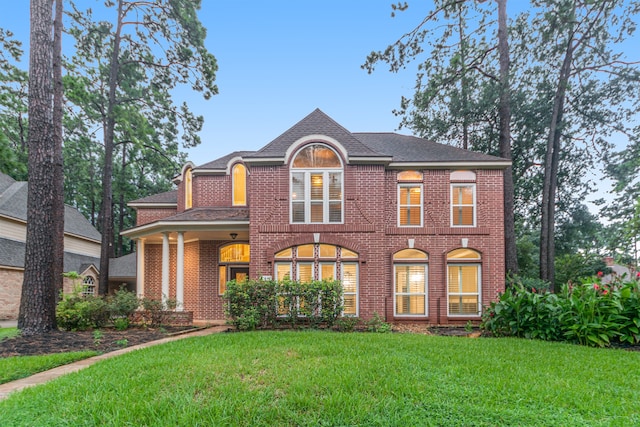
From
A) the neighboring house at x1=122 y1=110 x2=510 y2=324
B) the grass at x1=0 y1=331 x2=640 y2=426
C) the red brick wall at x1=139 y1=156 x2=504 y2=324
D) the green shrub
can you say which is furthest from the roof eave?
the green shrub

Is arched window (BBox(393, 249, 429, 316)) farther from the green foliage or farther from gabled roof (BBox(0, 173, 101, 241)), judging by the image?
gabled roof (BBox(0, 173, 101, 241))

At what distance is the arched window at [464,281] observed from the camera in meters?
10.5

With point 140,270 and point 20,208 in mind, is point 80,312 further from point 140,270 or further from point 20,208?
point 20,208

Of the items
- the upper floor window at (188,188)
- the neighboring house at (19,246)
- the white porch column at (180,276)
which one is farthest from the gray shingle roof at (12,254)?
the white porch column at (180,276)

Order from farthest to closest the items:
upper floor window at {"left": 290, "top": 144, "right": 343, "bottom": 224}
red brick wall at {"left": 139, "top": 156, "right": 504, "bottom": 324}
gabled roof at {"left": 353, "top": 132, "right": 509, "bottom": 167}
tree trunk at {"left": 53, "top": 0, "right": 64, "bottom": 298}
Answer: gabled roof at {"left": 353, "top": 132, "right": 509, "bottom": 167}, upper floor window at {"left": 290, "top": 144, "right": 343, "bottom": 224}, red brick wall at {"left": 139, "top": 156, "right": 504, "bottom": 324}, tree trunk at {"left": 53, "top": 0, "right": 64, "bottom": 298}

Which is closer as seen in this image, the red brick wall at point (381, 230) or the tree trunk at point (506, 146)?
the red brick wall at point (381, 230)

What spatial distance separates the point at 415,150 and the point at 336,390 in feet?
31.9

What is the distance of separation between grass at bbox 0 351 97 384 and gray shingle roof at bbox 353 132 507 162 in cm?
934

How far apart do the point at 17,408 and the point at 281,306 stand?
5.77 meters

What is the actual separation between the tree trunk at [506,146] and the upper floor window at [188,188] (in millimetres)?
11911

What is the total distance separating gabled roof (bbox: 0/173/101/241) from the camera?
53.2ft

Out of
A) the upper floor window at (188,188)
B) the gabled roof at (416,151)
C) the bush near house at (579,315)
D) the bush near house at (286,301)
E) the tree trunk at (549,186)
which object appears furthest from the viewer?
the tree trunk at (549,186)

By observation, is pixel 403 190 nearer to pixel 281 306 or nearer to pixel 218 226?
pixel 281 306

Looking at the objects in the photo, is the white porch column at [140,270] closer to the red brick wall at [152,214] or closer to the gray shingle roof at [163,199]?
the red brick wall at [152,214]
